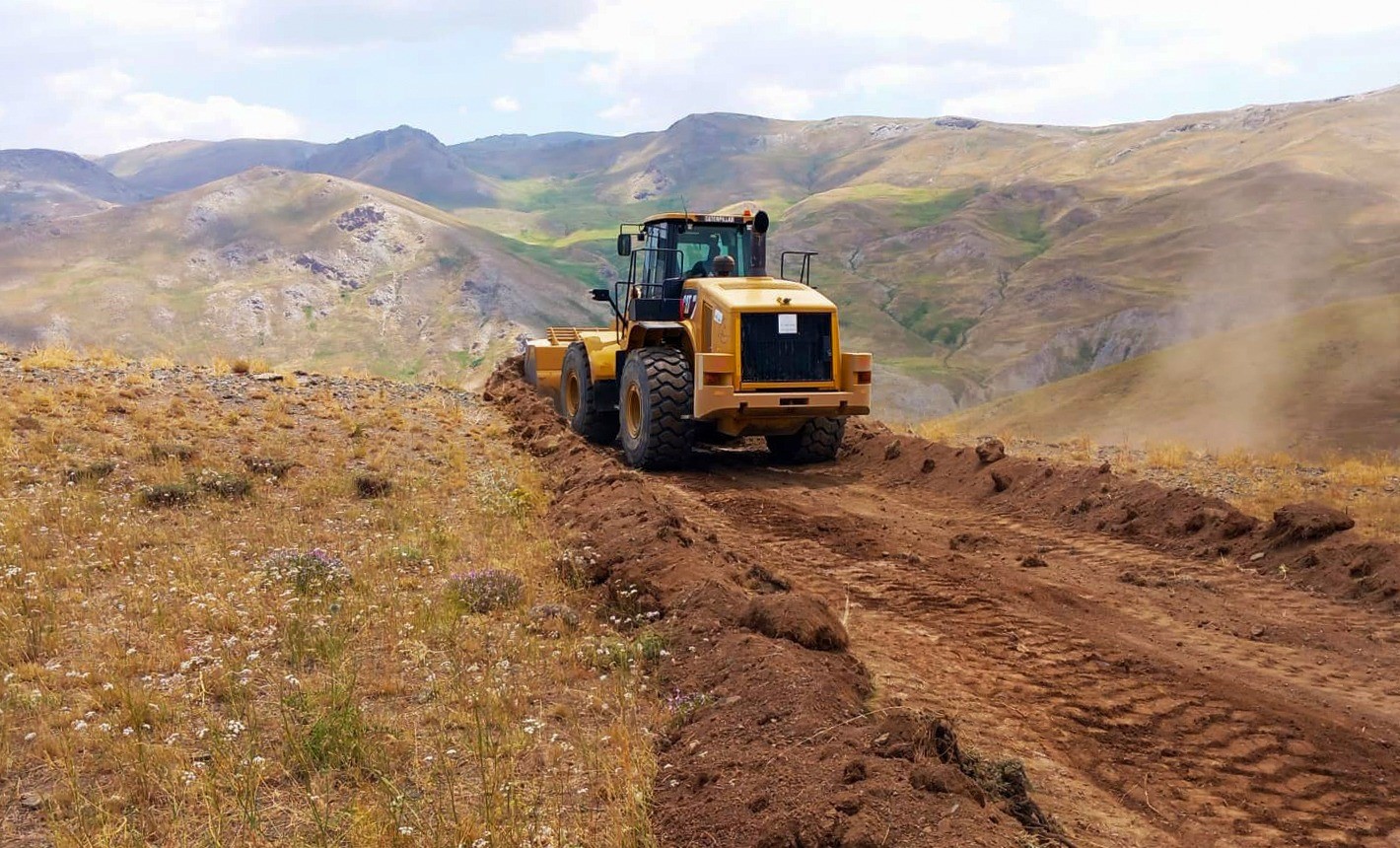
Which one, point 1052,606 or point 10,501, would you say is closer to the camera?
point 1052,606

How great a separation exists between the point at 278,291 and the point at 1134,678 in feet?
602

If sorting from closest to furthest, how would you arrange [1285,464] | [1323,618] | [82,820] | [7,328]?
[82,820]
[1323,618]
[1285,464]
[7,328]

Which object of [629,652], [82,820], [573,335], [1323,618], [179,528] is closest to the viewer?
[82,820]

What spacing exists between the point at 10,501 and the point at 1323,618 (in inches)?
435

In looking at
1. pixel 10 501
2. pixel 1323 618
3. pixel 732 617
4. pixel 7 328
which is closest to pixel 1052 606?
pixel 1323 618

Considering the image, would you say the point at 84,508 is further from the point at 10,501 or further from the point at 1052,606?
the point at 1052,606

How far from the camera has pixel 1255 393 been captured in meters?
33.3

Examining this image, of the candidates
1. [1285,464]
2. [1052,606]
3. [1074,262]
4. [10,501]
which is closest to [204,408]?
[10,501]

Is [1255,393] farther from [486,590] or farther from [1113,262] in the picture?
[1113,262]

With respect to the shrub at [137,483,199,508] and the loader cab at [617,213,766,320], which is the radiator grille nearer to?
the loader cab at [617,213,766,320]

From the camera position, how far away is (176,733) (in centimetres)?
522

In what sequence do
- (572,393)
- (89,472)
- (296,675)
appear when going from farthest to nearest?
(572,393), (89,472), (296,675)

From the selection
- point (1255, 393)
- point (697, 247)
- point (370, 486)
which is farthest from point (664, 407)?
point (1255, 393)

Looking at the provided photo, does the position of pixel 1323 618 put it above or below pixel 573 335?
below
